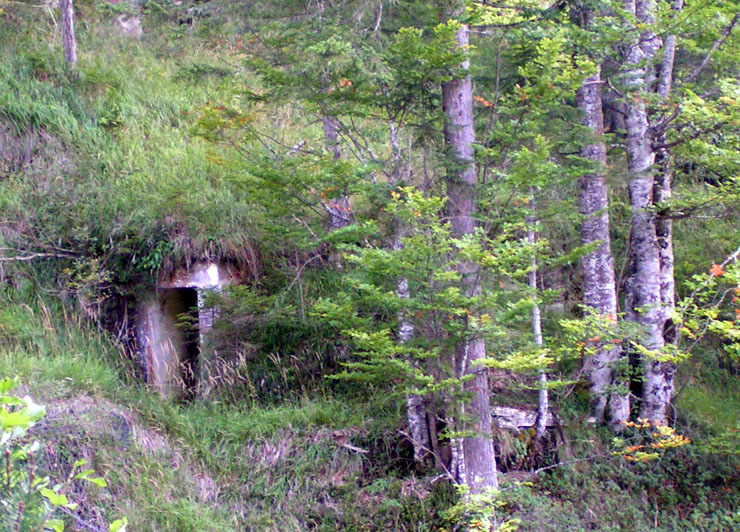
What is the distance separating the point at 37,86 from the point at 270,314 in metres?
5.97

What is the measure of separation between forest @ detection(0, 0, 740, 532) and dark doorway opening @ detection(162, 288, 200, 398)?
0.04m

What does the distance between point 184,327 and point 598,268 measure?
15.5 ft

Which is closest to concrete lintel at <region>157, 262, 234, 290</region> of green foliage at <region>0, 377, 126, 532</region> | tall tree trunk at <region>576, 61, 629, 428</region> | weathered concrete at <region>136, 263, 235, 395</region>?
weathered concrete at <region>136, 263, 235, 395</region>

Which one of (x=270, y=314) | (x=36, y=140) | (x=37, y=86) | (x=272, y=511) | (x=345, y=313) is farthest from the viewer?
(x=37, y=86)

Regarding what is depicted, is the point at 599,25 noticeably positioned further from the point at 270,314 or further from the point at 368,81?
the point at 270,314

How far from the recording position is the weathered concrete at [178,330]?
24.3 ft

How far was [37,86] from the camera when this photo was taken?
32.9 feet

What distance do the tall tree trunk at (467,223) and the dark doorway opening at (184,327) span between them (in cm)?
339

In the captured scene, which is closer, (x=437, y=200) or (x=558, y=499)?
(x=437, y=200)

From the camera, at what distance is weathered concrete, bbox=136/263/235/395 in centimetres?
741

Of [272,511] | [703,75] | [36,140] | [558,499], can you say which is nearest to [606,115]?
[703,75]

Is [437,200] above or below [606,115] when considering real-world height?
below

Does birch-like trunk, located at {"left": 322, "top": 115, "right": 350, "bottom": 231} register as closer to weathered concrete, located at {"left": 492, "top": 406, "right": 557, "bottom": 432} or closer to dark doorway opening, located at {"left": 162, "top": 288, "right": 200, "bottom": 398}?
dark doorway opening, located at {"left": 162, "top": 288, "right": 200, "bottom": 398}

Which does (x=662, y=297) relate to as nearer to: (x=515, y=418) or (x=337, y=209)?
(x=515, y=418)
